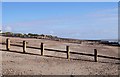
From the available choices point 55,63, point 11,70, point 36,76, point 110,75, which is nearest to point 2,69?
point 11,70

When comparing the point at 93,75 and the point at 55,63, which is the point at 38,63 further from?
the point at 93,75

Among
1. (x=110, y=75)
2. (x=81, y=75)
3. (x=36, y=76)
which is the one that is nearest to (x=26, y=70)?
(x=36, y=76)

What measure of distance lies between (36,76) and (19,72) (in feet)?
4.76

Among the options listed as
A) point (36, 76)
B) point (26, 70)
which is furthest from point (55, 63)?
point (36, 76)

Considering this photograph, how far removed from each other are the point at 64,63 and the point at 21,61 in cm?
294

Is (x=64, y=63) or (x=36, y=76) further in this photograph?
(x=64, y=63)

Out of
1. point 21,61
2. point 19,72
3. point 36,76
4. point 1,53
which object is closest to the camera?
point 36,76

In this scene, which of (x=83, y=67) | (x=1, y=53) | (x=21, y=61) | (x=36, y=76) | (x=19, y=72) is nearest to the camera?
(x=36, y=76)

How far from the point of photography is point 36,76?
15.3 meters

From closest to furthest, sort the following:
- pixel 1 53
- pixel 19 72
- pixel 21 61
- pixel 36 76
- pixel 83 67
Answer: pixel 36 76 < pixel 19 72 < pixel 83 67 < pixel 21 61 < pixel 1 53

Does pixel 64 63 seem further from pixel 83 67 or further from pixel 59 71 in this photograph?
pixel 59 71

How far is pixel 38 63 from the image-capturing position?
782 inches

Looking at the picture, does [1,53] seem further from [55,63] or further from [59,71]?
[59,71]

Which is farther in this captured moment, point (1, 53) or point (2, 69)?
point (1, 53)
